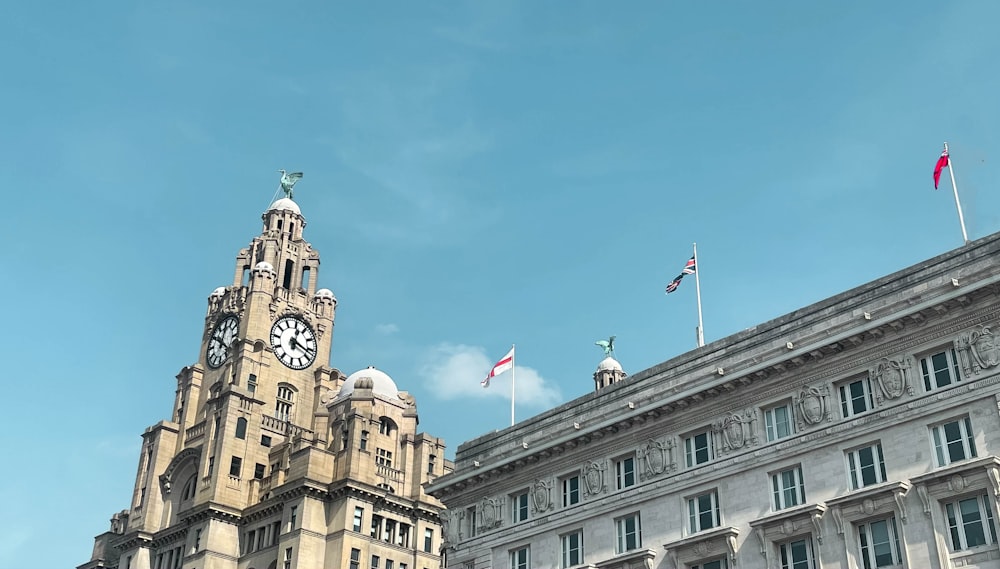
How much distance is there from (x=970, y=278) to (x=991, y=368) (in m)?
3.98

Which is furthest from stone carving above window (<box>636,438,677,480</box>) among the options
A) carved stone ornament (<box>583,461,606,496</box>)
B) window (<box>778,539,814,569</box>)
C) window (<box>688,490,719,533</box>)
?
window (<box>778,539,814,569</box>)

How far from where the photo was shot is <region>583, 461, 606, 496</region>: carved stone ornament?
5562 cm

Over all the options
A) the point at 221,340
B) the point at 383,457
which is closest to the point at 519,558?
the point at 383,457

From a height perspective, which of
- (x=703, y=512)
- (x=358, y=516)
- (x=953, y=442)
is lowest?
(x=703, y=512)

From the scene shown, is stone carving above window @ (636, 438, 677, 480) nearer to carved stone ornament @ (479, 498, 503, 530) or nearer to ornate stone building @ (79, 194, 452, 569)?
carved stone ornament @ (479, 498, 503, 530)

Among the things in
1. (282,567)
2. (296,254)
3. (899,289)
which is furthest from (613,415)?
(296,254)

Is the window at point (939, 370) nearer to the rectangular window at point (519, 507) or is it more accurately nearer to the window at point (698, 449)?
the window at point (698, 449)

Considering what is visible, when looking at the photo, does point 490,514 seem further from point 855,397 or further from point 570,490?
point 855,397

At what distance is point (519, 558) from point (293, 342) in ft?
181

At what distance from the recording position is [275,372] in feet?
340

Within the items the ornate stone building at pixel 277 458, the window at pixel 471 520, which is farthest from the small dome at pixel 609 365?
the window at pixel 471 520

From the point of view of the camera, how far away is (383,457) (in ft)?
316

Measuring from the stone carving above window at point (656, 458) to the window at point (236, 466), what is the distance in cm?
5175

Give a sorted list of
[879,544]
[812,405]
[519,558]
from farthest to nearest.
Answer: [519,558] → [812,405] → [879,544]
